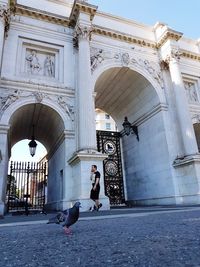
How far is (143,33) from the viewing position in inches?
666

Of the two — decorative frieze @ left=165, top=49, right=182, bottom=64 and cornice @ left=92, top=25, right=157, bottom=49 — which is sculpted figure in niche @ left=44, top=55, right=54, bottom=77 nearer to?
cornice @ left=92, top=25, right=157, bottom=49

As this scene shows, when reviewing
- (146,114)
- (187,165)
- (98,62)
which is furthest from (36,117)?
(187,165)

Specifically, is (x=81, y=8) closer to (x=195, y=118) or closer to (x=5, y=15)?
(x=5, y=15)

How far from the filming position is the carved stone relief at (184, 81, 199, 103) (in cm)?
1705

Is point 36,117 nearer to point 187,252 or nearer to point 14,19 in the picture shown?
point 14,19

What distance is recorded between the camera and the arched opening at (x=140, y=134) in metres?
14.6

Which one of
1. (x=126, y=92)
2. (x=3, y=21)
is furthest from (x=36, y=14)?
(x=126, y=92)

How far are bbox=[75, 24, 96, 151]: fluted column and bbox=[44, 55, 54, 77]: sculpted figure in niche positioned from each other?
5.91 ft

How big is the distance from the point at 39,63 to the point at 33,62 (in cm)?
36

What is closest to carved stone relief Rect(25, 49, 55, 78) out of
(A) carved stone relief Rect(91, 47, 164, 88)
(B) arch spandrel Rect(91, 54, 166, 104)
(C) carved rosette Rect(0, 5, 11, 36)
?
(C) carved rosette Rect(0, 5, 11, 36)

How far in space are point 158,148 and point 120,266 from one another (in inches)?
535

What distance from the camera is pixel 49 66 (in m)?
13.6

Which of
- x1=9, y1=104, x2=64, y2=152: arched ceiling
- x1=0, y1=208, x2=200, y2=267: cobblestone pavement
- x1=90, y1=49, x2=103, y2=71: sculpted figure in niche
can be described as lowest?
x1=0, y1=208, x2=200, y2=267: cobblestone pavement

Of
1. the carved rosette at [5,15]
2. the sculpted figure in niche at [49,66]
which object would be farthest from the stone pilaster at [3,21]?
the sculpted figure in niche at [49,66]
